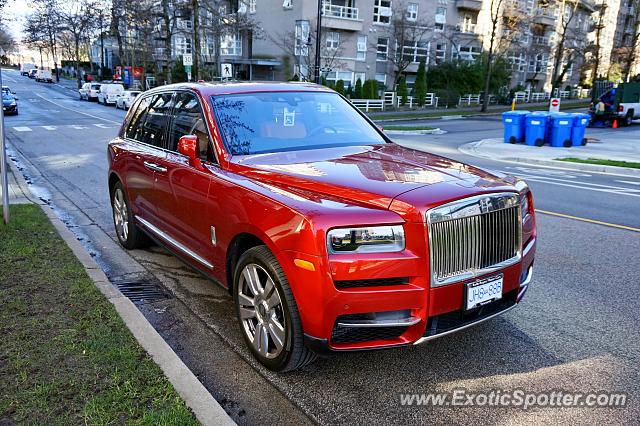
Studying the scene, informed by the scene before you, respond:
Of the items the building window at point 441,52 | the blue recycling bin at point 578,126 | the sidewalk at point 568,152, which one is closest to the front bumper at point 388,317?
the sidewalk at point 568,152

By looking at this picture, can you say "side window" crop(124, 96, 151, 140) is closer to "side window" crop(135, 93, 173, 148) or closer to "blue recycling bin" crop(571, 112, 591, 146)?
"side window" crop(135, 93, 173, 148)

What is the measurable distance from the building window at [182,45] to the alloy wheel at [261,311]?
192 feet

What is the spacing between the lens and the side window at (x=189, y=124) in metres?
4.51

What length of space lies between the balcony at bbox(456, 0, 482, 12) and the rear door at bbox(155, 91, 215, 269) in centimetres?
5565

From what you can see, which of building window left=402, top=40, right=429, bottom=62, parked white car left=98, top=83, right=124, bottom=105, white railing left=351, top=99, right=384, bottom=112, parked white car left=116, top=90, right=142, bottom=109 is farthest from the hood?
Answer: building window left=402, top=40, right=429, bottom=62

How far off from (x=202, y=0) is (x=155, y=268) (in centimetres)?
3212

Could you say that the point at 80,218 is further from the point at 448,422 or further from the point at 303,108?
the point at 448,422

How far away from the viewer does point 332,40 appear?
46.5 meters

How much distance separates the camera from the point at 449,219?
3248 millimetres

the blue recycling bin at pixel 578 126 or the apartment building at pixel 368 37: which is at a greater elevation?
the apartment building at pixel 368 37

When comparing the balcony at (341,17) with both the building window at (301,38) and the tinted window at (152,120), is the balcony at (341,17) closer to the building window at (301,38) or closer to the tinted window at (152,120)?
the building window at (301,38)

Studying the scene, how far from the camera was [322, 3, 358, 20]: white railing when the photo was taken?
45344 millimetres

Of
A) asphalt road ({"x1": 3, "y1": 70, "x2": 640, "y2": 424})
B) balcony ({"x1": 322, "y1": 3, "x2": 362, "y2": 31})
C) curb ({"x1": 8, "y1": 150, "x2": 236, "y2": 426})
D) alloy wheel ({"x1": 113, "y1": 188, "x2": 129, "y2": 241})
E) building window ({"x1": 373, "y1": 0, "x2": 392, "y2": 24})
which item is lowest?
asphalt road ({"x1": 3, "y1": 70, "x2": 640, "y2": 424})

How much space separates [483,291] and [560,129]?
19.3 meters
